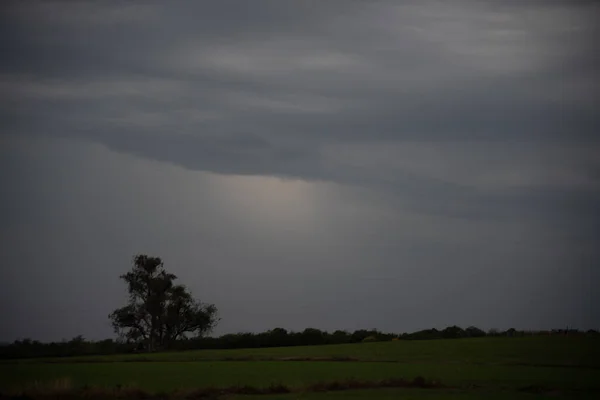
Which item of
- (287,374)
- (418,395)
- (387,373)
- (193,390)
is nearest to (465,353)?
(387,373)

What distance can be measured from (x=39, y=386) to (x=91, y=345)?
53998mm

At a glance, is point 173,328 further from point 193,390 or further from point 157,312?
point 193,390

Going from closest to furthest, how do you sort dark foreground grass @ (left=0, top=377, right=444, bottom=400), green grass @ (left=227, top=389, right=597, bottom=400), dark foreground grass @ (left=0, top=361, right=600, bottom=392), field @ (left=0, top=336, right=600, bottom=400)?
1. green grass @ (left=227, top=389, right=597, bottom=400)
2. dark foreground grass @ (left=0, top=377, right=444, bottom=400)
3. field @ (left=0, top=336, right=600, bottom=400)
4. dark foreground grass @ (left=0, top=361, right=600, bottom=392)

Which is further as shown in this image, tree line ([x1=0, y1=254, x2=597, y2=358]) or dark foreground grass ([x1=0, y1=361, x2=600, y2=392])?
tree line ([x1=0, y1=254, x2=597, y2=358])

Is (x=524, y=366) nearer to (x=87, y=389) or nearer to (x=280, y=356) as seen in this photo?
(x=280, y=356)

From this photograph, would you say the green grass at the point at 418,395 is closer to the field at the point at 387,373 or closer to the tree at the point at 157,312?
the field at the point at 387,373

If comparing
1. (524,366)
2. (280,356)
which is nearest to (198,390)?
(524,366)

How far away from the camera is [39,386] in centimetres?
3825

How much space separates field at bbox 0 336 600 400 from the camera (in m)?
39.4

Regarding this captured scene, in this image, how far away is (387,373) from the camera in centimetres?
4753

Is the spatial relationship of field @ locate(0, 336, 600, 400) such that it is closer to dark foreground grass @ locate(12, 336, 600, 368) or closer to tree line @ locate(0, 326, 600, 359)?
dark foreground grass @ locate(12, 336, 600, 368)

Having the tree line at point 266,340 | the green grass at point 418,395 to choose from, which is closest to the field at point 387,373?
the green grass at point 418,395

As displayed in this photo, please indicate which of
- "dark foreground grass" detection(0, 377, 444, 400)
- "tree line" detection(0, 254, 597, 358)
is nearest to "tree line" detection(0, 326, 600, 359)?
"tree line" detection(0, 254, 597, 358)

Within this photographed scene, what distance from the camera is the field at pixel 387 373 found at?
39.4 m
